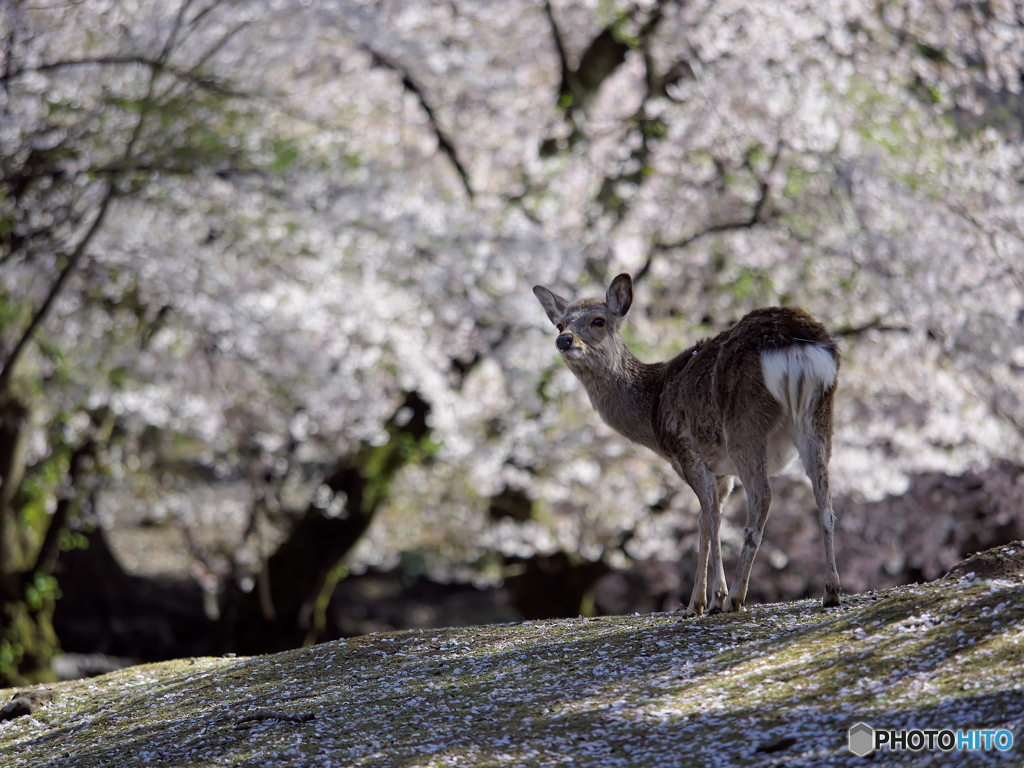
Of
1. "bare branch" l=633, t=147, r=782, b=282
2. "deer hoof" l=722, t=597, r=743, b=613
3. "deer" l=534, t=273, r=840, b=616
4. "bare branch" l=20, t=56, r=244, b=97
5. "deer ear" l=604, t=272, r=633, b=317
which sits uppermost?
"bare branch" l=20, t=56, r=244, b=97

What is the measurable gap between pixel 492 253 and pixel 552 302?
167 inches

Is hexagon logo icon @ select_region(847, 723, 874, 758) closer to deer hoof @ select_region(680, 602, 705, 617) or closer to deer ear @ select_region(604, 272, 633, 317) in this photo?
deer hoof @ select_region(680, 602, 705, 617)

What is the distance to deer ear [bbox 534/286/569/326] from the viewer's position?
675 cm

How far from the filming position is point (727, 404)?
5.61 meters

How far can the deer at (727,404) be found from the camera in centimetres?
536

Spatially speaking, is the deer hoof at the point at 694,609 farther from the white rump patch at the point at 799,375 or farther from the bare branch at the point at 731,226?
the bare branch at the point at 731,226

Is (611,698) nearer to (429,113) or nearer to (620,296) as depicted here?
(620,296)

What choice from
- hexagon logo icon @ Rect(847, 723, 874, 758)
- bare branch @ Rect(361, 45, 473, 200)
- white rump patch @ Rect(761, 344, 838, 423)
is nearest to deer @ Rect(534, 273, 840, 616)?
white rump patch @ Rect(761, 344, 838, 423)

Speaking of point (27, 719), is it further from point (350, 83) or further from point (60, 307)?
point (350, 83)

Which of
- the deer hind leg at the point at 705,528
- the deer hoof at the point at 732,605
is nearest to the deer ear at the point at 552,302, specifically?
the deer hind leg at the point at 705,528

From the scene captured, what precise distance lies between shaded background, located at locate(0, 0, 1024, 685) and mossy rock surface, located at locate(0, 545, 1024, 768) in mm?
4767

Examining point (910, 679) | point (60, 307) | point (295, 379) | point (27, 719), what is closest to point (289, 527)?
point (295, 379)

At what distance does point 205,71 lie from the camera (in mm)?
10148

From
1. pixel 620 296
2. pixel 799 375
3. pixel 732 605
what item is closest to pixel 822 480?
pixel 799 375
